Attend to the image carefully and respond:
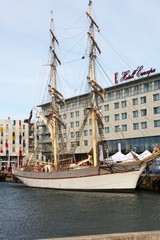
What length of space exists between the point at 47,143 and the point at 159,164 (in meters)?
66.5

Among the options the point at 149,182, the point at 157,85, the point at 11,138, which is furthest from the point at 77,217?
the point at 11,138

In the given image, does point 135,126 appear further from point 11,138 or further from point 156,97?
point 11,138

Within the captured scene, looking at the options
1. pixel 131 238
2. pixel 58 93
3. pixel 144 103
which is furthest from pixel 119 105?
pixel 131 238

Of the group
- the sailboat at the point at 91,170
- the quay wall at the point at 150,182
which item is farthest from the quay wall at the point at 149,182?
the sailboat at the point at 91,170

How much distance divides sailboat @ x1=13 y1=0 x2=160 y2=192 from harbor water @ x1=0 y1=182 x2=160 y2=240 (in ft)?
22.3

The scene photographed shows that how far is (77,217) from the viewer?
3034 centimetres

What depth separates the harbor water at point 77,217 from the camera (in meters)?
24.4

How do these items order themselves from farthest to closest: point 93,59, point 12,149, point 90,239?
1. point 12,149
2. point 93,59
3. point 90,239

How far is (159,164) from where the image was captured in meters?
62.0

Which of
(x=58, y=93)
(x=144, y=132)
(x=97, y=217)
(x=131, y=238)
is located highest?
(x=58, y=93)

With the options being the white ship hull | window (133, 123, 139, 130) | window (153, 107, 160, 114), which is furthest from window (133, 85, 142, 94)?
the white ship hull

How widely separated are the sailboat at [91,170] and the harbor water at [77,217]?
6804 mm

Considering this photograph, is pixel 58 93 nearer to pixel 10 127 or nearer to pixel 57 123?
pixel 57 123

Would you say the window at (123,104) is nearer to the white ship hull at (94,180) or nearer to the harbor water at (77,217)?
the white ship hull at (94,180)
